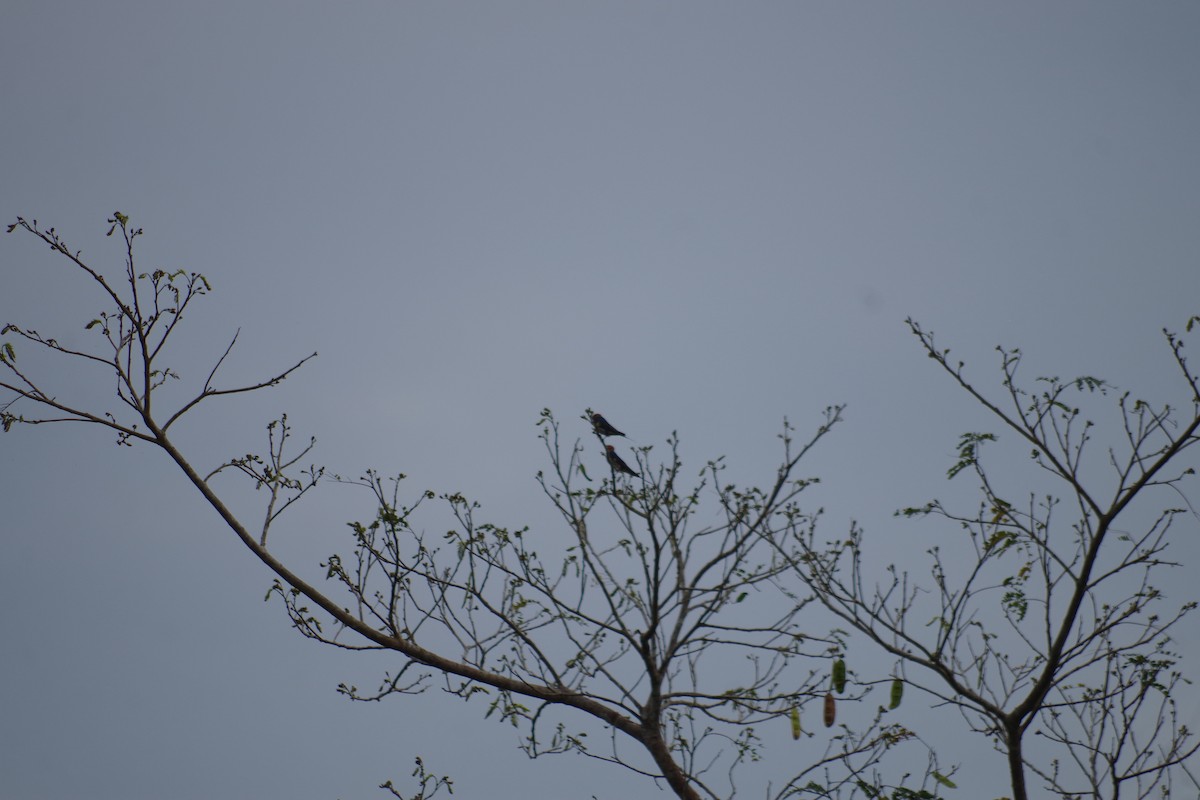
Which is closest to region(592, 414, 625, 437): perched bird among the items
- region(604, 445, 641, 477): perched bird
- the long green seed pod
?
region(604, 445, 641, 477): perched bird

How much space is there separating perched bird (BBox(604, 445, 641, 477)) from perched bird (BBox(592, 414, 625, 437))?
15 cm

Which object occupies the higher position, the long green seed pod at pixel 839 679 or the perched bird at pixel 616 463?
the perched bird at pixel 616 463

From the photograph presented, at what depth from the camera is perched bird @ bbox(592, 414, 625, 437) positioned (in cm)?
682

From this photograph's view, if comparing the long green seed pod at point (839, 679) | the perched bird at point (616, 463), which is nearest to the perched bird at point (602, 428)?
the perched bird at point (616, 463)

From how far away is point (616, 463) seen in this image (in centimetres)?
675

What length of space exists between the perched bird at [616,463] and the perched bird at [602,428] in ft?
0.48

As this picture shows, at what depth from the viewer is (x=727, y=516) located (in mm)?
6488

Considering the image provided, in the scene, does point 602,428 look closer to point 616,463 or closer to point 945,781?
point 616,463

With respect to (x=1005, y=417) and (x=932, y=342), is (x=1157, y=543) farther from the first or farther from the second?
(x=932, y=342)

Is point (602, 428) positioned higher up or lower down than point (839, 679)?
higher up

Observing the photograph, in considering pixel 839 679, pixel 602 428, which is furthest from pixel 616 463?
pixel 839 679

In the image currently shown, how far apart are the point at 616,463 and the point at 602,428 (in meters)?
0.53

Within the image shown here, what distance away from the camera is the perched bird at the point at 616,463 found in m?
6.70

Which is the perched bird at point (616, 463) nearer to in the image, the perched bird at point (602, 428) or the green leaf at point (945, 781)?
the perched bird at point (602, 428)
